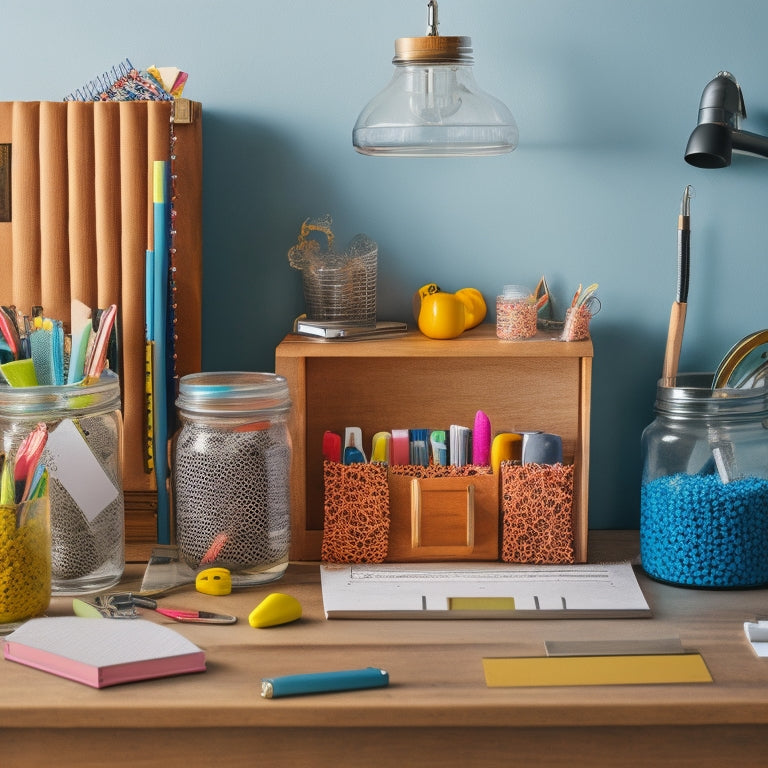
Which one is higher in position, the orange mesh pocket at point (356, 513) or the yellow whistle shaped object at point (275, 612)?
the orange mesh pocket at point (356, 513)

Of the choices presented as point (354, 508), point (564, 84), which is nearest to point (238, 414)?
point (354, 508)

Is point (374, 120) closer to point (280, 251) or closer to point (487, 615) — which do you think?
point (280, 251)

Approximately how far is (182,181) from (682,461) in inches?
26.5

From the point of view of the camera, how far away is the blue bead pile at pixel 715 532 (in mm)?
1140

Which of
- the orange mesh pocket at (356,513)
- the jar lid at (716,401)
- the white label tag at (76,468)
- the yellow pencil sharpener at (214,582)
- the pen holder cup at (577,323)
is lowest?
the yellow pencil sharpener at (214,582)

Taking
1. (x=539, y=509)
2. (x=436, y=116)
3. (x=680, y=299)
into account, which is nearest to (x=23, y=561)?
(x=539, y=509)

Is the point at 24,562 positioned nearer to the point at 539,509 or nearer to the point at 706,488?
the point at 539,509

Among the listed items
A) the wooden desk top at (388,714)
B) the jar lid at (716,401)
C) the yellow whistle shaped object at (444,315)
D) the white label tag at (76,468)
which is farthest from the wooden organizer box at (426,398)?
the wooden desk top at (388,714)

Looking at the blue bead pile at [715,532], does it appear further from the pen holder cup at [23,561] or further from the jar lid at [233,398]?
the pen holder cup at [23,561]

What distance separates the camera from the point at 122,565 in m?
1.18

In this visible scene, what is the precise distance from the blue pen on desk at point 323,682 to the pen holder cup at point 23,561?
0.27 meters

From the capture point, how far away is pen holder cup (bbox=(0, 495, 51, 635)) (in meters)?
1.02

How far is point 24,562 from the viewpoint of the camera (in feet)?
3.38

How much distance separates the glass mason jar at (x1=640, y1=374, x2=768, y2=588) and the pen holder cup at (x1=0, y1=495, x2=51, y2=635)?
0.64m
